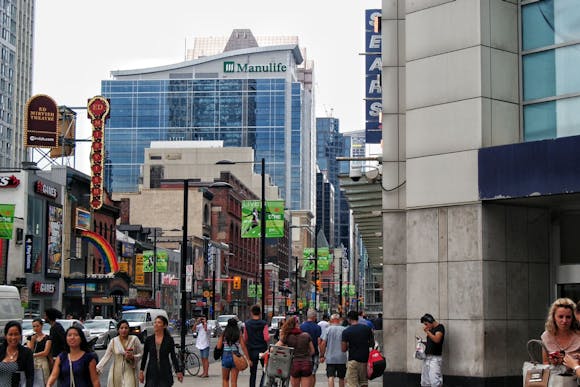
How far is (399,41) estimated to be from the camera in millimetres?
23891

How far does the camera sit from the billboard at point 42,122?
242ft

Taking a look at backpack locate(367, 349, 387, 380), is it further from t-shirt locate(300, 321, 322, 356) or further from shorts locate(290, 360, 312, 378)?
t-shirt locate(300, 321, 322, 356)

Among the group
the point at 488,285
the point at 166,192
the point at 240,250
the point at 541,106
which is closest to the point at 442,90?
the point at 541,106

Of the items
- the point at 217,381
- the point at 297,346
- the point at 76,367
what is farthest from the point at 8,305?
the point at 76,367

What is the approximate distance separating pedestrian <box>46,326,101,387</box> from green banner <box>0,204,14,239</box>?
42.1 metres

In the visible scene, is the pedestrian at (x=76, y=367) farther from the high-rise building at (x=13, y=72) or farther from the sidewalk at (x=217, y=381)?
the high-rise building at (x=13, y=72)

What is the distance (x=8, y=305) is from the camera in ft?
112

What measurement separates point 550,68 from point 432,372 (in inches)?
253

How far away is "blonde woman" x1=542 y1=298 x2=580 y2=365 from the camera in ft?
31.0

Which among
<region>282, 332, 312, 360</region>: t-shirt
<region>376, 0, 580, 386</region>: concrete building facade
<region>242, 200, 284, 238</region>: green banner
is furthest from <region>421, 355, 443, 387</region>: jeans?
<region>242, 200, 284, 238</region>: green banner

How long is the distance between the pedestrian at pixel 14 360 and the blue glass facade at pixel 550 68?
11.6 m

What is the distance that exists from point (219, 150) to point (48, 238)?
3909 inches

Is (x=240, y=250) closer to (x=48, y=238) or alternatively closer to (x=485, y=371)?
(x=48, y=238)

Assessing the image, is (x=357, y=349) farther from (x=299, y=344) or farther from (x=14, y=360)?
(x=14, y=360)
